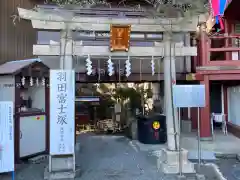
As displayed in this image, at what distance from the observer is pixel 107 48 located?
7.96 meters

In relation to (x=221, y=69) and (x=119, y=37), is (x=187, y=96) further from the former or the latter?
(x=221, y=69)

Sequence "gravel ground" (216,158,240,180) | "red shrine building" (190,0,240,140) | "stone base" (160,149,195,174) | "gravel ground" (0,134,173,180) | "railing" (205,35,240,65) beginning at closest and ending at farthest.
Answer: "gravel ground" (0,134,173,180), "stone base" (160,149,195,174), "gravel ground" (216,158,240,180), "railing" (205,35,240,65), "red shrine building" (190,0,240,140)

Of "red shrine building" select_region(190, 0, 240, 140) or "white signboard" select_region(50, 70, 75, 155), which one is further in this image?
"red shrine building" select_region(190, 0, 240, 140)

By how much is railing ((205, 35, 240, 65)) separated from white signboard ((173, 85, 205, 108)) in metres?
5.23

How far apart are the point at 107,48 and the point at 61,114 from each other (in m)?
2.37

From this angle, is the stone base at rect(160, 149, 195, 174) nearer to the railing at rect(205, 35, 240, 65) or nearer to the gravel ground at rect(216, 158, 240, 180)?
the gravel ground at rect(216, 158, 240, 180)

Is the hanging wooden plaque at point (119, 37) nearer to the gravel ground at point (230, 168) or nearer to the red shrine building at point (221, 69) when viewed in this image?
the gravel ground at point (230, 168)

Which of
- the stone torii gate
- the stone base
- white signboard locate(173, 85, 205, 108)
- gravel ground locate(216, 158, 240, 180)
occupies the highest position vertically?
the stone torii gate

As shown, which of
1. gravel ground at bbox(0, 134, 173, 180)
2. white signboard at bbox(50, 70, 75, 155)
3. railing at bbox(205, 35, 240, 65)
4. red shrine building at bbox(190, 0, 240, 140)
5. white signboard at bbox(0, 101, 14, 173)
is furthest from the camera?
red shrine building at bbox(190, 0, 240, 140)

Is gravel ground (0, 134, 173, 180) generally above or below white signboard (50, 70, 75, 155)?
below

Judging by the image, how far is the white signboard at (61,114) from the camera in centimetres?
714

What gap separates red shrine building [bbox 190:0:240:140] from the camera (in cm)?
1177

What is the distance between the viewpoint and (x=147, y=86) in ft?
53.5

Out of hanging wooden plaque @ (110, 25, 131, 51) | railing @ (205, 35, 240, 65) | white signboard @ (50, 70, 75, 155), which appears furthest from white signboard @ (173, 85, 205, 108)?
railing @ (205, 35, 240, 65)
